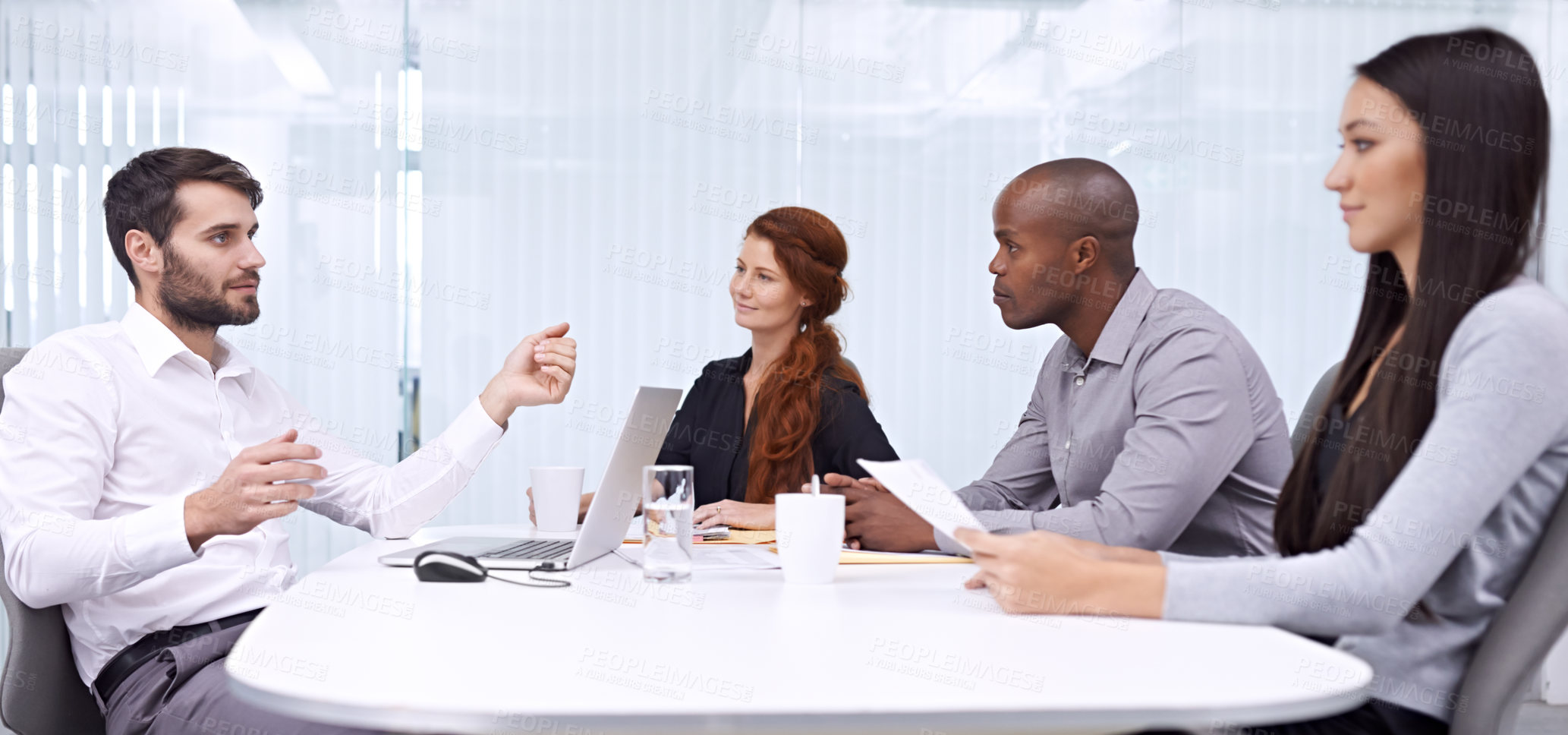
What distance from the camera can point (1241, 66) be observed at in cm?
419

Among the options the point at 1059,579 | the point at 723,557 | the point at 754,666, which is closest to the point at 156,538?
the point at 723,557

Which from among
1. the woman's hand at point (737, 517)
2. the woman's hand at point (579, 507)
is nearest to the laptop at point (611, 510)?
the woman's hand at point (579, 507)

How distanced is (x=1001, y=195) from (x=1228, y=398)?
0.70 m

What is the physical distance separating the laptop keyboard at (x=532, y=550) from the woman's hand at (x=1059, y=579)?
27.4 inches

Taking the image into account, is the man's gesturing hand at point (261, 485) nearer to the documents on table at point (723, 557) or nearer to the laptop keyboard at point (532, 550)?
the laptop keyboard at point (532, 550)

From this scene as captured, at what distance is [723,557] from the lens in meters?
1.68

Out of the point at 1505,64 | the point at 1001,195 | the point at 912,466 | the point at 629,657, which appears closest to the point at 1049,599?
the point at 912,466

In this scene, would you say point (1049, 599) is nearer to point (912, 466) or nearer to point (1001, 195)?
point (912, 466)

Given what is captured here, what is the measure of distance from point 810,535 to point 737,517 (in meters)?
0.72

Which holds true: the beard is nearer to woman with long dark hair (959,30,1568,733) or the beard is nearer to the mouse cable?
the mouse cable

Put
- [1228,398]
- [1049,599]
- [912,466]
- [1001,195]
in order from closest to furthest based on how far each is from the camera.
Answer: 1. [1049,599]
2. [912,466]
3. [1228,398]
4. [1001,195]

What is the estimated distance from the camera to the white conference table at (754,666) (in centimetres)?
83

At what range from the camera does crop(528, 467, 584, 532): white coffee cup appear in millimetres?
Result: 2047

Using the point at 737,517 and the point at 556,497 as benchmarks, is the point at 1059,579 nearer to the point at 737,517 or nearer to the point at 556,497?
the point at 737,517
